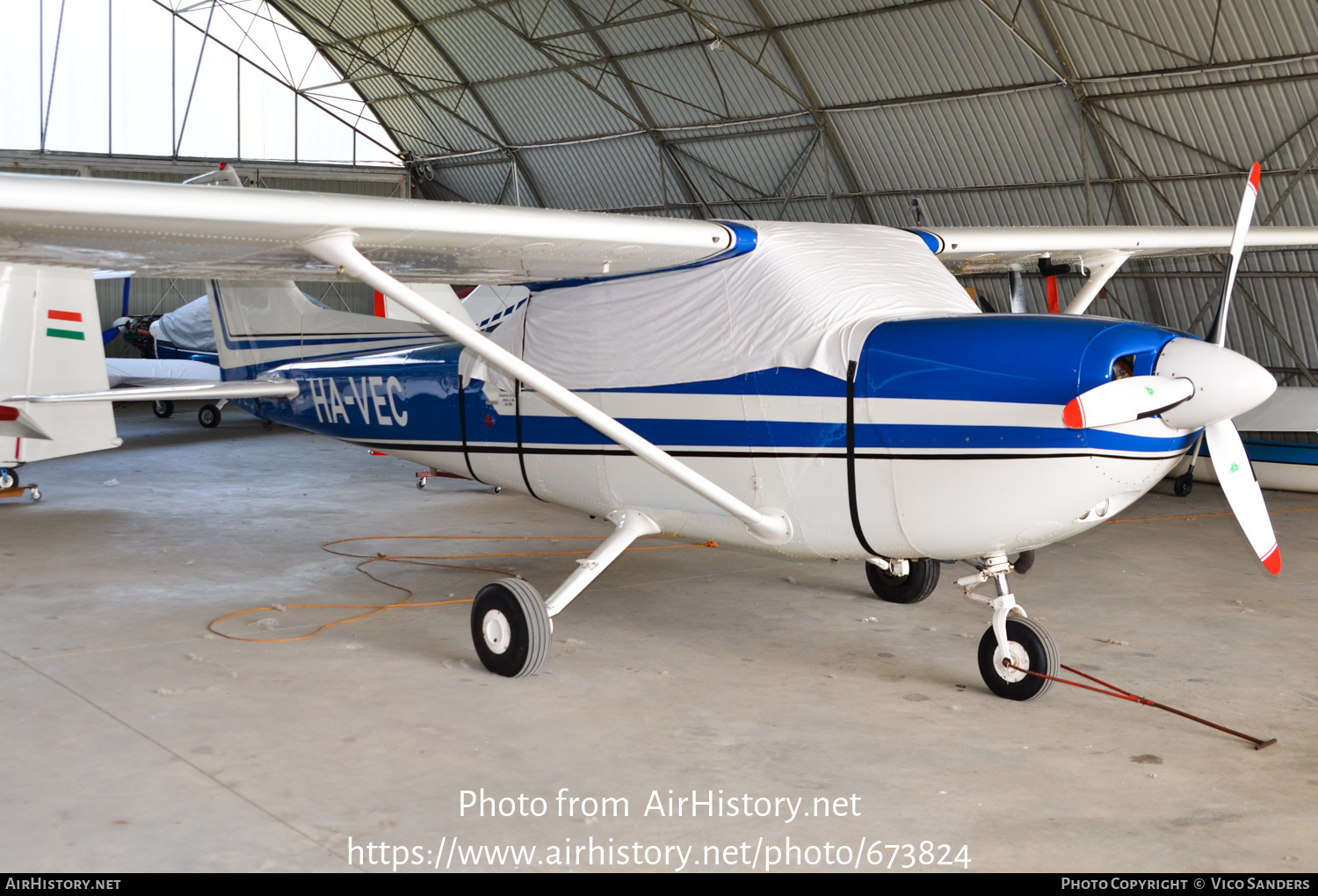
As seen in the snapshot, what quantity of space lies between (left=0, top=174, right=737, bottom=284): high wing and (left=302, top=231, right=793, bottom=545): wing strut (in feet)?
0.35

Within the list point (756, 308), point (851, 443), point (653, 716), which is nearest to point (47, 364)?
point (756, 308)

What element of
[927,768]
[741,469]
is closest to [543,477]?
[741,469]

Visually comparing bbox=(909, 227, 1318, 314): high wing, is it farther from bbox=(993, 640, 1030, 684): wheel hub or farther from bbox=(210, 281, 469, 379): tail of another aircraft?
bbox=(210, 281, 469, 379): tail of another aircraft

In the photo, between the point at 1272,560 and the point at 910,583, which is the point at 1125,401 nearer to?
the point at 1272,560

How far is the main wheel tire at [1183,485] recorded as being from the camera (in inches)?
505

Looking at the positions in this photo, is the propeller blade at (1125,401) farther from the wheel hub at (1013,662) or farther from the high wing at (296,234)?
the high wing at (296,234)

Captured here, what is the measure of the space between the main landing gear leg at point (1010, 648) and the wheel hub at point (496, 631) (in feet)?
7.71

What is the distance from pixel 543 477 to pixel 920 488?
254cm

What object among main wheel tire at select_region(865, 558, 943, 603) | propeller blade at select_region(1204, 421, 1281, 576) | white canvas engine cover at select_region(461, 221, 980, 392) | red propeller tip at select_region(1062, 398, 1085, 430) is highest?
white canvas engine cover at select_region(461, 221, 980, 392)

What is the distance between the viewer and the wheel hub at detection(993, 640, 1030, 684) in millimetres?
5516

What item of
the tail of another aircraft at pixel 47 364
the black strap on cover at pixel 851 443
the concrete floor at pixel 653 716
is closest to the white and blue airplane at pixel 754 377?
the black strap on cover at pixel 851 443

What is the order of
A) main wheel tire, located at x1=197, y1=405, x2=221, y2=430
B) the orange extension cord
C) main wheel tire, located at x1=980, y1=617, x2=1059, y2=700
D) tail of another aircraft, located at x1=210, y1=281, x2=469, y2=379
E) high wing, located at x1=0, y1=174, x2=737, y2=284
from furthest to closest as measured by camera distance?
1. main wheel tire, located at x1=197, y1=405, x2=221, y2=430
2. tail of another aircraft, located at x1=210, y1=281, x2=469, y2=379
3. the orange extension cord
4. main wheel tire, located at x1=980, y1=617, x2=1059, y2=700
5. high wing, located at x1=0, y1=174, x2=737, y2=284

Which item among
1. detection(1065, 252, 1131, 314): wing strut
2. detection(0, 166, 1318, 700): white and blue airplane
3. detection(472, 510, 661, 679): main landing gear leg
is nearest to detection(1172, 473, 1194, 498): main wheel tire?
detection(1065, 252, 1131, 314): wing strut

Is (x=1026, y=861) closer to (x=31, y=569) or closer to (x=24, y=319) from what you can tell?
(x=31, y=569)
